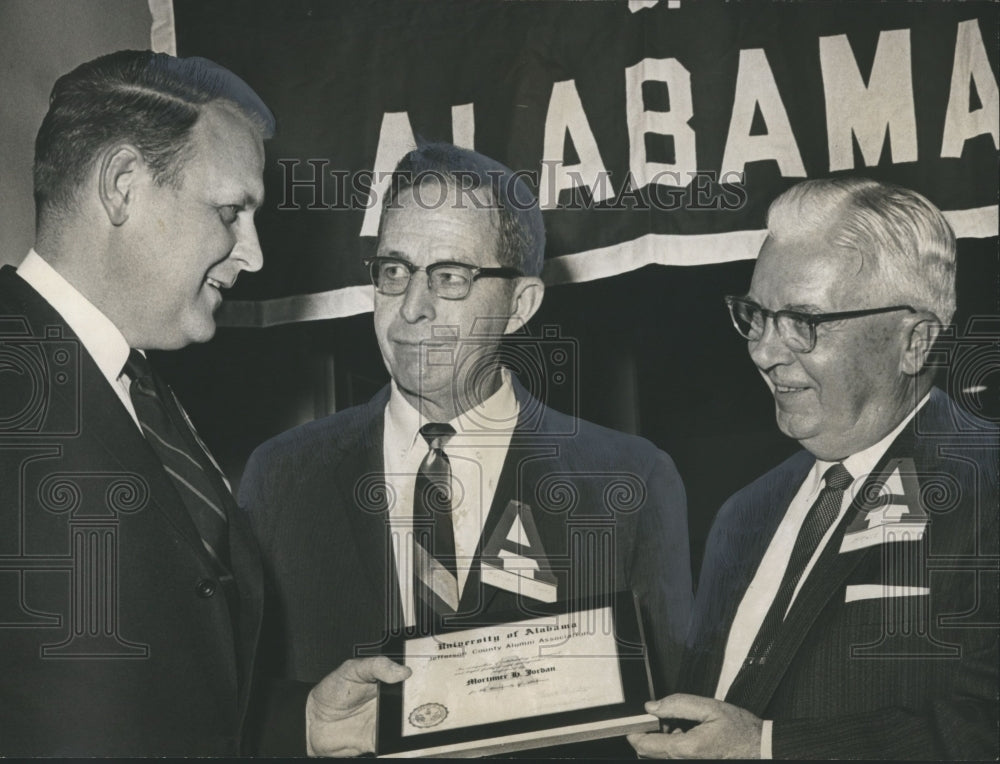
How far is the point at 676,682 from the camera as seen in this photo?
10.4 feet

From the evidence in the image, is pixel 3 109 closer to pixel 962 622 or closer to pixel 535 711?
pixel 535 711

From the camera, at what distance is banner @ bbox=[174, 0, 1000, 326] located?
3338 millimetres

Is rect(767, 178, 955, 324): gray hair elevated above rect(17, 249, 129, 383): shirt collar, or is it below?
above

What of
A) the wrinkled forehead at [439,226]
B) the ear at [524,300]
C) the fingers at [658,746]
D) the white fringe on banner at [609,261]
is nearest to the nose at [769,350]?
the white fringe on banner at [609,261]

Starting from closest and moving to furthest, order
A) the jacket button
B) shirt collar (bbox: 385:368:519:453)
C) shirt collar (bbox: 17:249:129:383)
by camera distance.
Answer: the jacket button
shirt collar (bbox: 17:249:129:383)
shirt collar (bbox: 385:368:519:453)

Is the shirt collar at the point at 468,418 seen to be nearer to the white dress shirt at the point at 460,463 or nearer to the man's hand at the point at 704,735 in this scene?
the white dress shirt at the point at 460,463

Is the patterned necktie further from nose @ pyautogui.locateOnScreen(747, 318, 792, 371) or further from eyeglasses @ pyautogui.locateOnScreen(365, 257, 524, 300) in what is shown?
nose @ pyautogui.locateOnScreen(747, 318, 792, 371)

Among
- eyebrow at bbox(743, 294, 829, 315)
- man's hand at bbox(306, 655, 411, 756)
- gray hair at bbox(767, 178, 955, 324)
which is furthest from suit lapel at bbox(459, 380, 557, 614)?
gray hair at bbox(767, 178, 955, 324)

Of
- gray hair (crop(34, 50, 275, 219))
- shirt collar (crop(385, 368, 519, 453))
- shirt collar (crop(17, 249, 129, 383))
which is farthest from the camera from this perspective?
shirt collar (crop(385, 368, 519, 453))

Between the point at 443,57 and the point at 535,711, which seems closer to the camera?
the point at 535,711

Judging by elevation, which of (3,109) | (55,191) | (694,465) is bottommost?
(694,465)

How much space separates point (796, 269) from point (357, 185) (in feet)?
4.00

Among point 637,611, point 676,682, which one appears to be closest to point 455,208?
point 637,611

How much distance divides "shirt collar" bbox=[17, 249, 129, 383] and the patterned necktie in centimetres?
82
